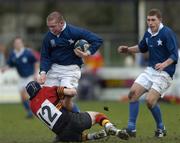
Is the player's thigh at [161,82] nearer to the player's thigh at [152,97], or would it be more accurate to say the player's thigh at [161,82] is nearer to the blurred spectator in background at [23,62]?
the player's thigh at [152,97]

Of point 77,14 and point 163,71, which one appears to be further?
point 77,14

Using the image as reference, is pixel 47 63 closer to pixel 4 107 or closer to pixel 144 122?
pixel 144 122

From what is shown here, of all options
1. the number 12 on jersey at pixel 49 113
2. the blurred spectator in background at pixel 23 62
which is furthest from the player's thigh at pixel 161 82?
the blurred spectator in background at pixel 23 62

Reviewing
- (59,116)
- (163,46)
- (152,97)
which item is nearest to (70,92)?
(59,116)

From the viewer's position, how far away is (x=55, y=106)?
11.9 metres

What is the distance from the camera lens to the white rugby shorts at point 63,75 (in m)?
13.0

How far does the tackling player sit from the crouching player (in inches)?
48.6

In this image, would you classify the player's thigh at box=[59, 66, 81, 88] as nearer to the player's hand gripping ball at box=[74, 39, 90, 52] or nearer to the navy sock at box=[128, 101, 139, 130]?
the player's hand gripping ball at box=[74, 39, 90, 52]

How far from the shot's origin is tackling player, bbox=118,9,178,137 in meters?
12.9

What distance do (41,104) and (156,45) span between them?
2.43 metres

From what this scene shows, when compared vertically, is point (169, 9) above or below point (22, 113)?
above

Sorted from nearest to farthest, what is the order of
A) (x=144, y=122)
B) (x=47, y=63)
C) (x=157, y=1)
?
(x=47, y=63)
(x=144, y=122)
(x=157, y=1)

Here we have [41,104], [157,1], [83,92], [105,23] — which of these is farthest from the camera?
[105,23]

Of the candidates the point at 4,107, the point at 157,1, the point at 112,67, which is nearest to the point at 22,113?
the point at 4,107
